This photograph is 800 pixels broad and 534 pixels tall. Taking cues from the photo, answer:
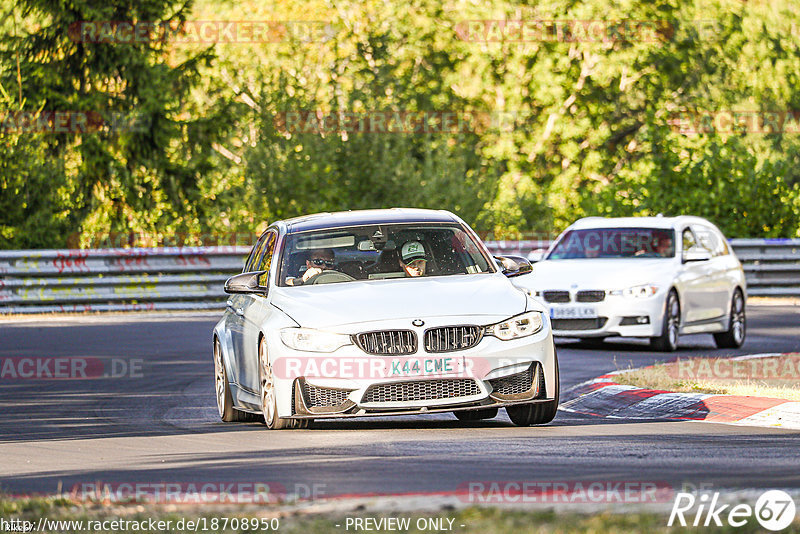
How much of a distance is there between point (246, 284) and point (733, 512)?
6060 millimetres

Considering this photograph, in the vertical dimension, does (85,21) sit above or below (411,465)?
above

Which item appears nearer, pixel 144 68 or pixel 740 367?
pixel 740 367

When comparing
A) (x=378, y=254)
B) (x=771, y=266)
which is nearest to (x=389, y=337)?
(x=378, y=254)

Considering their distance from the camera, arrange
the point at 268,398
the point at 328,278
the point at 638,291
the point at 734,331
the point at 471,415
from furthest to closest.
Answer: the point at 734,331 → the point at 638,291 → the point at 471,415 → the point at 328,278 → the point at 268,398

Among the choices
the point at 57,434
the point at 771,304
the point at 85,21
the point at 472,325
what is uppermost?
the point at 85,21

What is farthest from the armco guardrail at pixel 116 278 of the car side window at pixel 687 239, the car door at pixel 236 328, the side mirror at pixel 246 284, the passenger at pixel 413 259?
the passenger at pixel 413 259

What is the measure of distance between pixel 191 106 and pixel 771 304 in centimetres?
2588

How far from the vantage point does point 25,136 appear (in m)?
32.8

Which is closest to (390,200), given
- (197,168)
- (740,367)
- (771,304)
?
(197,168)

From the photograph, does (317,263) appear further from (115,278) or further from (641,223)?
(115,278)

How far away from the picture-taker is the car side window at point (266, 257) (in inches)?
484

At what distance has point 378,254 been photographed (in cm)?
1202

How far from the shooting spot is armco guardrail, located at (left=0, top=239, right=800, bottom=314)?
27.1 meters

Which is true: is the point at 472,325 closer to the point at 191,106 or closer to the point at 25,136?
the point at 25,136
